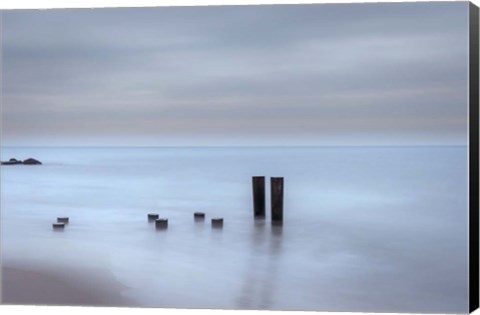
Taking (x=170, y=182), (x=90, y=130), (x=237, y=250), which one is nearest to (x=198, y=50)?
(x=90, y=130)

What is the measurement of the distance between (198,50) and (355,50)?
0.97 m

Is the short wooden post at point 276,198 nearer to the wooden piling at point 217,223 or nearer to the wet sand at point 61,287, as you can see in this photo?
the wooden piling at point 217,223

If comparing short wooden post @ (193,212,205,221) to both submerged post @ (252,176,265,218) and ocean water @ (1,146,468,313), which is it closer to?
ocean water @ (1,146,468,313)

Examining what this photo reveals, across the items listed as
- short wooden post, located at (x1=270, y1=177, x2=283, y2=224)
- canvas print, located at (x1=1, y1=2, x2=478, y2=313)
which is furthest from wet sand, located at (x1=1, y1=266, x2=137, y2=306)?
short wooden post, located at (x1=270, y1=177, x2=283, y2=224)

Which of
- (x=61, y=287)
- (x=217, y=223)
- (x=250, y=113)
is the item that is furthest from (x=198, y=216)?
(x=61, y=287)

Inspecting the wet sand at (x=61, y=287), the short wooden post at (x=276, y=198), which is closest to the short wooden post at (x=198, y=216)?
the short wooden post at (x=276, y=198)

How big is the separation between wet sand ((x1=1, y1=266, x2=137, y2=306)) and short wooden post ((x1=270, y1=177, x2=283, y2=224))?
1.66 m

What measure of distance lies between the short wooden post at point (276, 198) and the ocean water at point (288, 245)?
109 millimetres

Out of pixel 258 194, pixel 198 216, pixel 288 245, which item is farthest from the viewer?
pixel 198 216

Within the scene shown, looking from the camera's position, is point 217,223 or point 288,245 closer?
point 288,245

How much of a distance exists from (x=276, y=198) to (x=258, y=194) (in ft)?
1.89

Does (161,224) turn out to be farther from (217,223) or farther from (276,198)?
(276,198)

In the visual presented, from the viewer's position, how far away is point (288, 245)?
5988 millimetres

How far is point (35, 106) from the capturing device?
5.14 m
